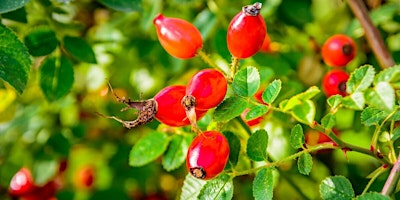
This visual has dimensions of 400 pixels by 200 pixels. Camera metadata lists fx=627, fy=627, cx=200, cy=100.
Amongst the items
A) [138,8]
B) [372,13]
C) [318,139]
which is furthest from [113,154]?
[372,13]

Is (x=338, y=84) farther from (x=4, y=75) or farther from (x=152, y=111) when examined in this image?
(x=4, y=75)

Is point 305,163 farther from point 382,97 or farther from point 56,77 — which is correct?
point 56,77

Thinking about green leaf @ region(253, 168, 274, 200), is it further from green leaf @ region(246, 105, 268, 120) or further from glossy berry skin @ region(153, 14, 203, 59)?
glossy berry skin @ region(153, 14, 203, 59)

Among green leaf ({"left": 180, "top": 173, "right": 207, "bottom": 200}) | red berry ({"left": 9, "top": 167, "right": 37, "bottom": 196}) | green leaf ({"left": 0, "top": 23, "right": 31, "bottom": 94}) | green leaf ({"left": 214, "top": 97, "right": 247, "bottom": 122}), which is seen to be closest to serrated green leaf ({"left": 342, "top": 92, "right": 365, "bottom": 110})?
green leaf ({"left": 214, "top": 97, "right": 247, "bottom": 122})

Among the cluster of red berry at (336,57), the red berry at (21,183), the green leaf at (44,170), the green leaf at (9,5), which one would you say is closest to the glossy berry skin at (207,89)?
the green leaf at (9,5)

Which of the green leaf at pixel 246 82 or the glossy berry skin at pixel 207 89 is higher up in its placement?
the green leaf at pixel 246 82

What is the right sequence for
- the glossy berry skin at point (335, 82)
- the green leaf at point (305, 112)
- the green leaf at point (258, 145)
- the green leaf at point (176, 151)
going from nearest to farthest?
the green leaf at point (305, 112)
the green leaf at point (258, 145)
the green leaf at point (176, 151)
the glossy berry skin at point (335, 82)

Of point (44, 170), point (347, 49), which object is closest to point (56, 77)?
point (44, 170)

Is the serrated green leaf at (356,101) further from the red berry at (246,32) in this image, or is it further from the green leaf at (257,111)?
the red berry at (246,32)
